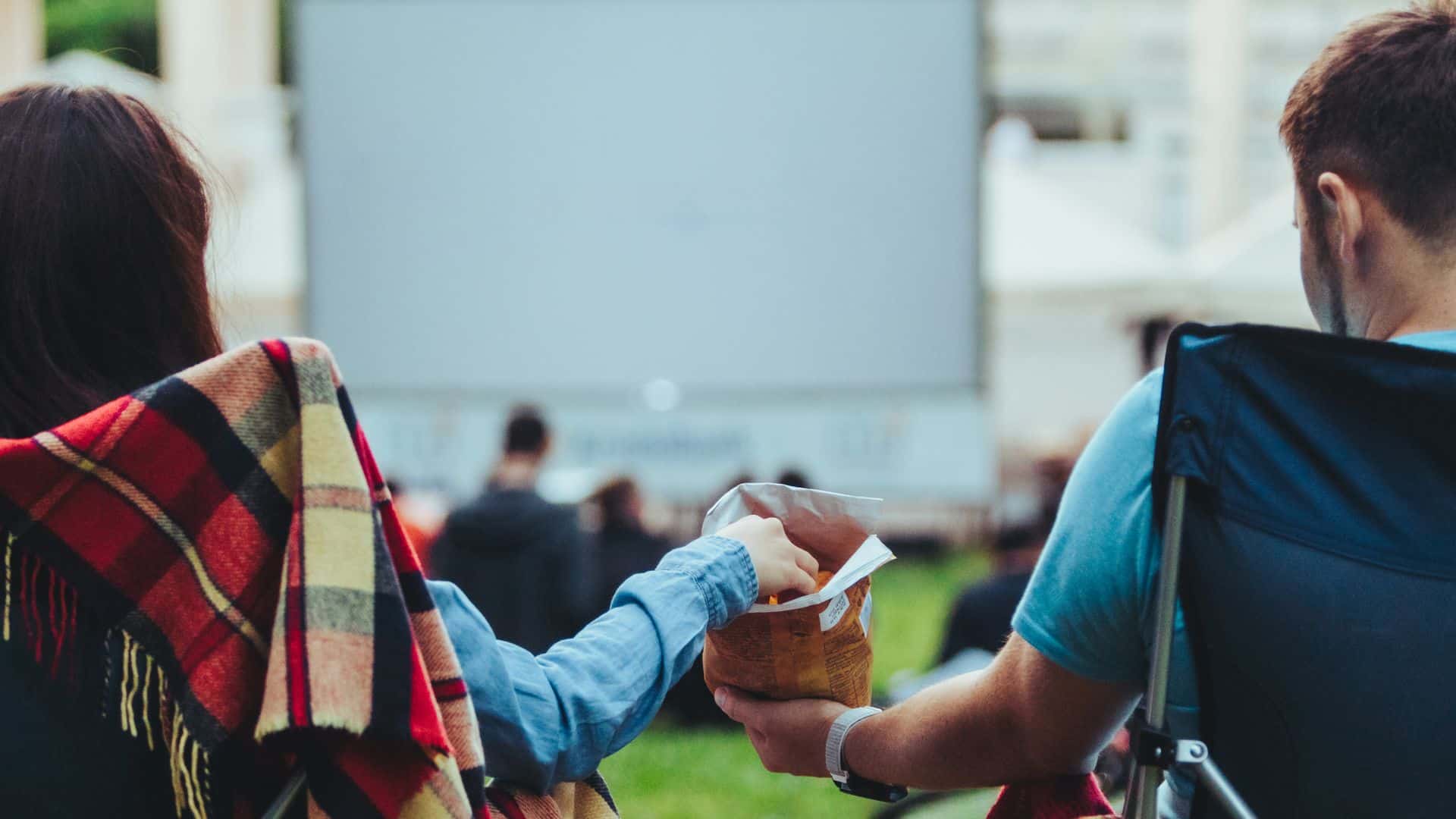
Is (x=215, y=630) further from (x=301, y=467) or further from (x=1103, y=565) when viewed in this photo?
(x=1103, y=565)

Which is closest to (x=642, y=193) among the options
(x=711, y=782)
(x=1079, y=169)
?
(x=711, y=782)

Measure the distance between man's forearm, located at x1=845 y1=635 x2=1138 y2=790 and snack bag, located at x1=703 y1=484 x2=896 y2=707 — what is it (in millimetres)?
83

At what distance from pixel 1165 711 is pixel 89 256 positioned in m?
1.06

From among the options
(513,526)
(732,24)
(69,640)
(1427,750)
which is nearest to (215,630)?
(69,640)

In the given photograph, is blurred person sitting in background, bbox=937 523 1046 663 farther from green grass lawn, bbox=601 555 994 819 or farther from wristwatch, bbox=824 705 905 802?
wristwatch, bbox=824 705 905 802

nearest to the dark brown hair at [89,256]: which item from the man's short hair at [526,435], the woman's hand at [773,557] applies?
the woman's hand at [773,557]

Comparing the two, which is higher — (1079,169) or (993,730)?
(1079,169)

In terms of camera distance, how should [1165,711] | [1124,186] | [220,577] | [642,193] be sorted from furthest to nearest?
[1124,186], [642,193], [1165,711], [220,577]

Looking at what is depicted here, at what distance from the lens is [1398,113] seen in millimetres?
1303

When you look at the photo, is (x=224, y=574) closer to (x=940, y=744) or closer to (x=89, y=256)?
(x=89, y=256)

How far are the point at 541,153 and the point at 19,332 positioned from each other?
4.50m

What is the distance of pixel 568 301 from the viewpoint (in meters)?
5.56

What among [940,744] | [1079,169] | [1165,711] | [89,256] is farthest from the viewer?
[1079,169]

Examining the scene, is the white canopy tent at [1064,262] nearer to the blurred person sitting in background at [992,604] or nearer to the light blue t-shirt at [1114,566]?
the blurred person sitting in background at [992,604]
